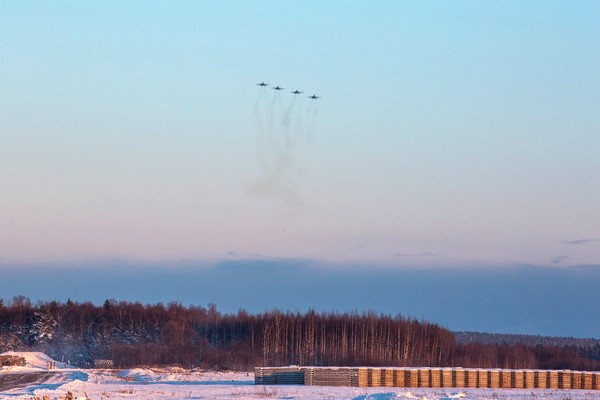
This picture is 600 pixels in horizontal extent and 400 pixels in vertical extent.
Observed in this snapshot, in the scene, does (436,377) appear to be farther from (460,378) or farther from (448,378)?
(460,378)

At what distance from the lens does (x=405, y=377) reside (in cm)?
5581

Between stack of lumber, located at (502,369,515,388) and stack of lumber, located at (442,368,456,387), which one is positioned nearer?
stack of lumber, located at (442,368,456,387)

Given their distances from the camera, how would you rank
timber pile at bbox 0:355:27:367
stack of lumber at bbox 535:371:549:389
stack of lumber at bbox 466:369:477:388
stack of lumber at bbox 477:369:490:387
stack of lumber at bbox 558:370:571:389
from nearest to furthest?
stack of lumber at bbox 466:369:477:388 < stack of lumber at bbox 477:369:490:387 < stack of lumber at bbox 535:371:549:389 < stack of lumber at bbox 558:370:571:389 < timber pile at bbox 0:355:27:367

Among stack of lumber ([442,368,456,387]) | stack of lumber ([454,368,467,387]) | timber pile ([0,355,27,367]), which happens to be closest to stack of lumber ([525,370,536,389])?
stack of lumber ([454,368,467,387])

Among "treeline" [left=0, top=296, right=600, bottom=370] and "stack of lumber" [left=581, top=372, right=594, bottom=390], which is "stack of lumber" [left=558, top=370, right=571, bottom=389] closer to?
"stack of lumber" [left=581, top=372, right=594, bottom=390]

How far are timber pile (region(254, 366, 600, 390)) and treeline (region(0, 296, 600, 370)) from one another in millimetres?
41017

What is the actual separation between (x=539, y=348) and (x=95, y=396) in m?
104

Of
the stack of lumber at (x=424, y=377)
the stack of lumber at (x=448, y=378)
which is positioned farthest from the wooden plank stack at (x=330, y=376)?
the stack of lumber at (x=448, y=378)

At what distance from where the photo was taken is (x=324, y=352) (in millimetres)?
110500

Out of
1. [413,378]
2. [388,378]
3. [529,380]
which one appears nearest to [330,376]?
[388,378]

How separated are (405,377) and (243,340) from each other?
213 feet

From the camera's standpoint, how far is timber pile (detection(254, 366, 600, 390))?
2144 inches

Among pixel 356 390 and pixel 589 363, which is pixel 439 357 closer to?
pixel 589 363

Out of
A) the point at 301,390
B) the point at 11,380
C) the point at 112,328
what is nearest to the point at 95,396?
the point at 301,390
